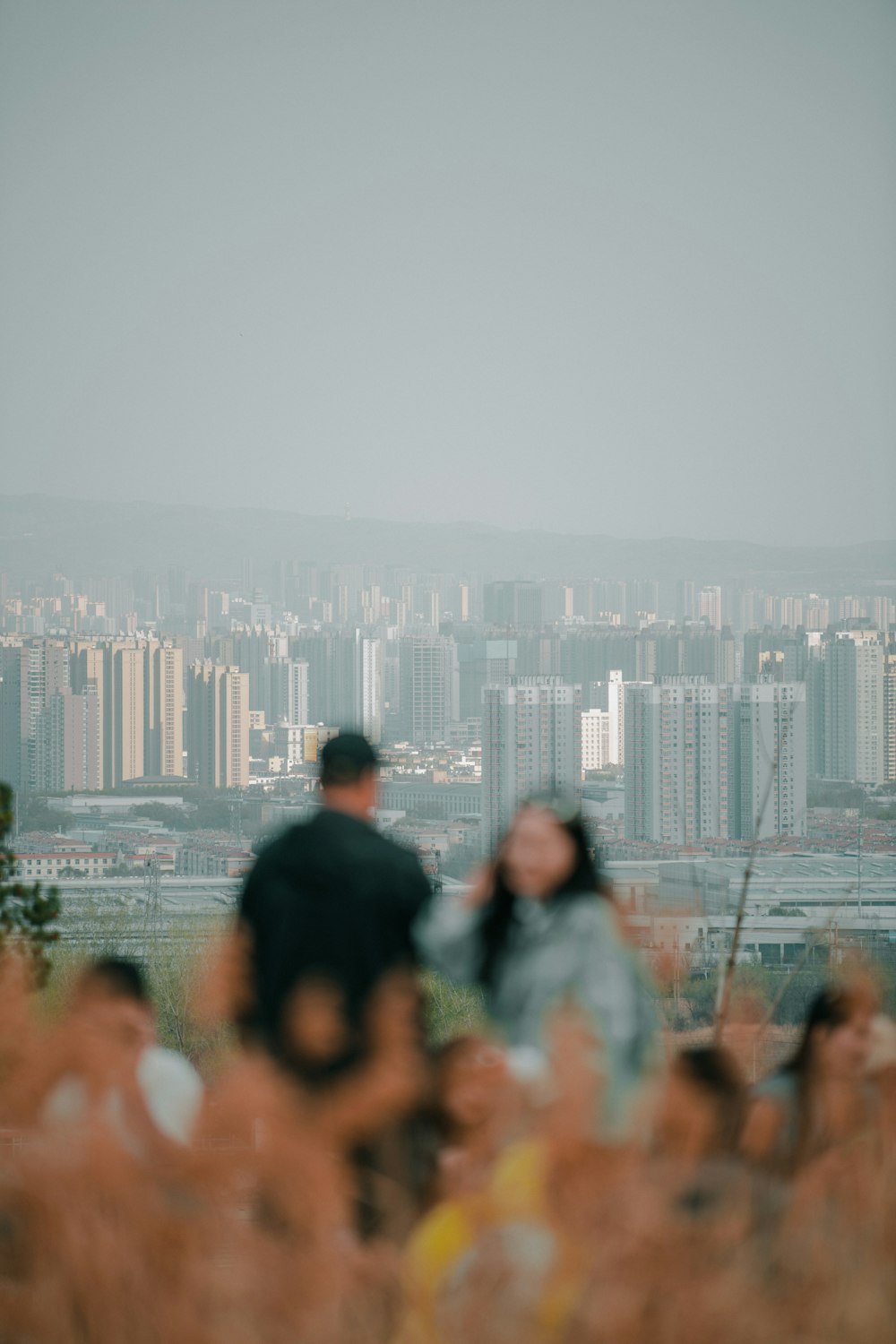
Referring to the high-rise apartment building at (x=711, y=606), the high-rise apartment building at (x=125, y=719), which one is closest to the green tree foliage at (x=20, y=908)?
the high-rise apartment building at (x=125, y=719)

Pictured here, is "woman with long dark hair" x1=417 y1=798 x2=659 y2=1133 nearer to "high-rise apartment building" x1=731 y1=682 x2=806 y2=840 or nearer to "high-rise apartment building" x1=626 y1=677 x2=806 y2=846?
"high-rise apartment building" x1=731 y1=682 x2=806 y2=840

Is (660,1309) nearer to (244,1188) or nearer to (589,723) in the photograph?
(244,1188)

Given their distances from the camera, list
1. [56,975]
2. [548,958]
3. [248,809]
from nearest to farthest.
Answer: [548,958] < [56,975] < [248,809]

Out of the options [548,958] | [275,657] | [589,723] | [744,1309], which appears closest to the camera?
[744,1309]

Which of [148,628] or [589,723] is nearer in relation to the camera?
[589,723]

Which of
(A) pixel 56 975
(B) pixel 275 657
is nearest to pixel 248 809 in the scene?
(B) pixel 275 657

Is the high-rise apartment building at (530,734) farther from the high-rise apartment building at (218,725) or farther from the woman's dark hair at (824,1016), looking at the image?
the woman's dark hair at (824,1016)
